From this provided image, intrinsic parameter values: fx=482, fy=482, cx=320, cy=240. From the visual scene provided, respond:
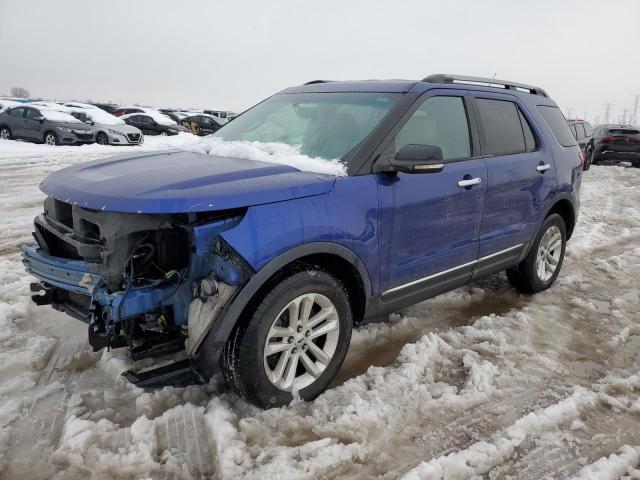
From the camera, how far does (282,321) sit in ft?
8.97

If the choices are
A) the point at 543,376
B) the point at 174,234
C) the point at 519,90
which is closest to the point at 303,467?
the point at 174,234

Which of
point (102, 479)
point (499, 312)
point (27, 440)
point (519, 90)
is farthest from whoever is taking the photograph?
point (519, 90)

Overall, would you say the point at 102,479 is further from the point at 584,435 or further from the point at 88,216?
the point at 584,435

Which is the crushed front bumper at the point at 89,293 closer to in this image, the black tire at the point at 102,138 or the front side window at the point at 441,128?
the front side window at the point at 441,128

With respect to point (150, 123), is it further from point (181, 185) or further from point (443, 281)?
point (181, 185)

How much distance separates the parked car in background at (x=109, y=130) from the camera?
1838 centimetres

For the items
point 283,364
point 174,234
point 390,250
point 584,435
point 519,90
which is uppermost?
point 519,90

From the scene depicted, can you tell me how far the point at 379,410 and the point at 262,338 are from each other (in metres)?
0.80

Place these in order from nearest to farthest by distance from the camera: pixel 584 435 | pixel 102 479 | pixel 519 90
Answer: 1. pixel 102 479
2. pixel 584 435
3. pixel 519 90

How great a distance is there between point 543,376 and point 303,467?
72.1 inches

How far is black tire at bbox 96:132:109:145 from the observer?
1836 cm

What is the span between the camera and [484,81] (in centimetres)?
410

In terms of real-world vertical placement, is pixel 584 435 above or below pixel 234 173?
below

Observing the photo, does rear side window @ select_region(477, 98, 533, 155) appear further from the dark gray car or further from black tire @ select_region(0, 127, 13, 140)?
black tire @ select_region(0, 127, 13, 140)
